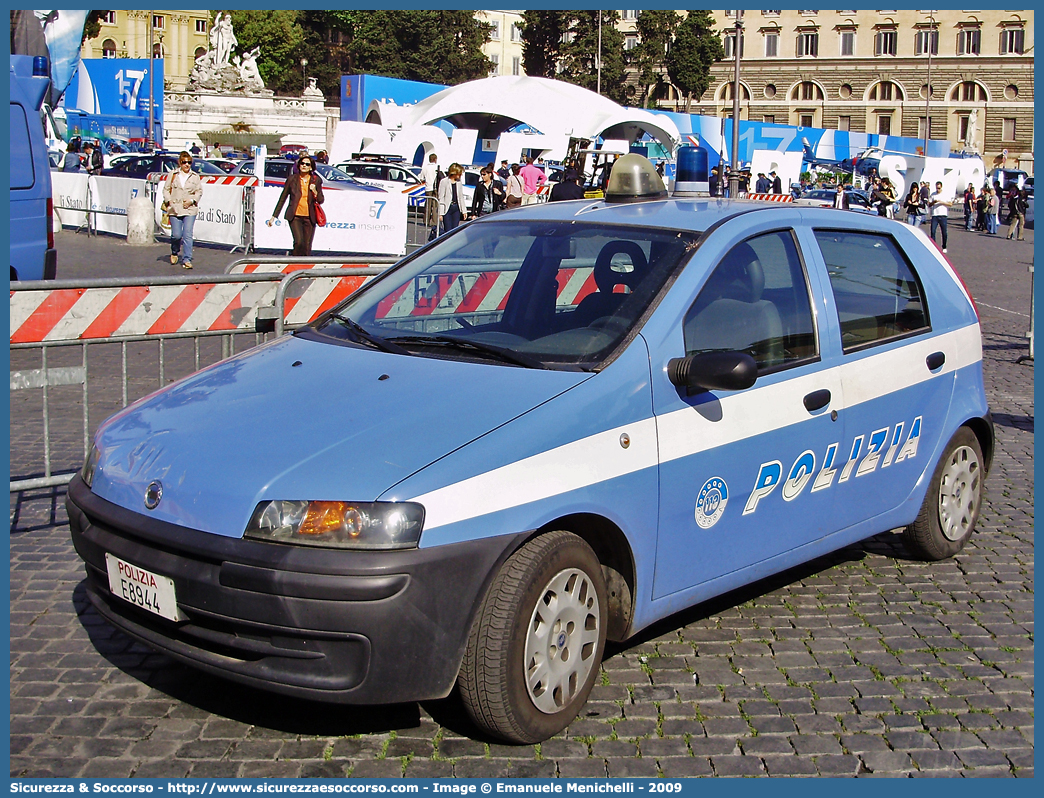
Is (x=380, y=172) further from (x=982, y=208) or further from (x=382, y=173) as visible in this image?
(x=982, y=208)

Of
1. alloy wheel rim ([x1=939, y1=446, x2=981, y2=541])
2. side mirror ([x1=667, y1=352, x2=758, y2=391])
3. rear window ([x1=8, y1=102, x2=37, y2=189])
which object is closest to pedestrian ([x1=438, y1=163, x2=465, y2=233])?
rear window ([x1=8, y1=102, x2=37, y2=189])

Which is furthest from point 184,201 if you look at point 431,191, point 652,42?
point 652,42

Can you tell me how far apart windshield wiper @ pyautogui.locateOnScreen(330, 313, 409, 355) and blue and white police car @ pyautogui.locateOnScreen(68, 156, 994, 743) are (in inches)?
0.7

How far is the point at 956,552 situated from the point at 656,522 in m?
2.52

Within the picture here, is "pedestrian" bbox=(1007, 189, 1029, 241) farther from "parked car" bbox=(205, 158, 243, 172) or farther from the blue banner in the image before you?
the blue banner

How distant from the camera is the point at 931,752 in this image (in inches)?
144

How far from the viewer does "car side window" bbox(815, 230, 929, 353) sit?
15.7 ft

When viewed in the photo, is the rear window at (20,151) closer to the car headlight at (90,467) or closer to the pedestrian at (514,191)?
the car headlight at (90,467)

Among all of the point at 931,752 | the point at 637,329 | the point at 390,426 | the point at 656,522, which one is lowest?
A: the point at 931,752

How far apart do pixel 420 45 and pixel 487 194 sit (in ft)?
262

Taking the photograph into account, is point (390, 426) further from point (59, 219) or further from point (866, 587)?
point (59, 219)

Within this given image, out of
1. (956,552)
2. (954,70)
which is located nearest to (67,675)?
(956,552)

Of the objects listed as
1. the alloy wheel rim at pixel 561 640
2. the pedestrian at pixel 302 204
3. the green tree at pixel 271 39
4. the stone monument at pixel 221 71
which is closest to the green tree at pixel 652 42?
the green tree at pixel 271 39

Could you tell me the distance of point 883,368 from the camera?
4883 mm
